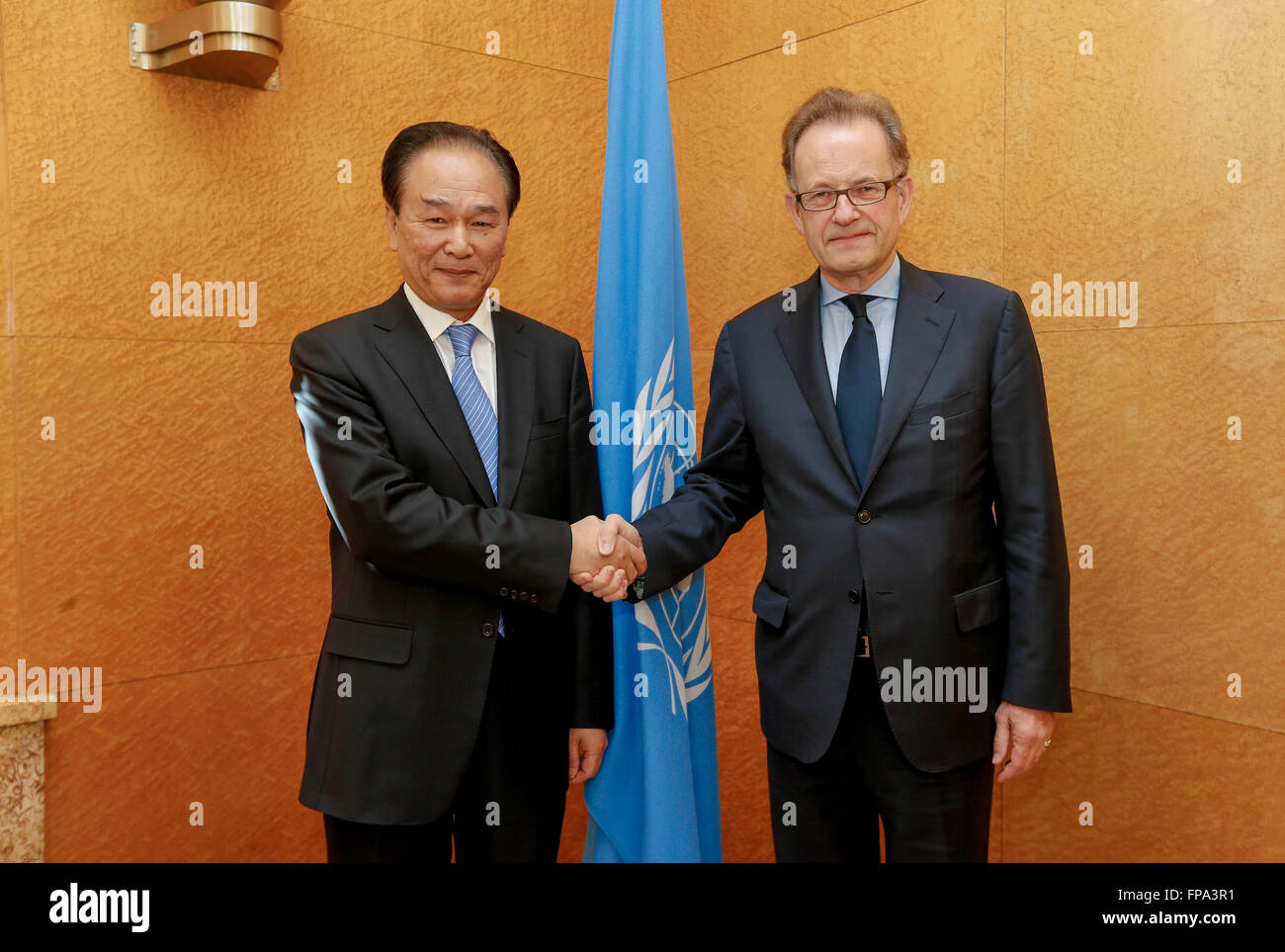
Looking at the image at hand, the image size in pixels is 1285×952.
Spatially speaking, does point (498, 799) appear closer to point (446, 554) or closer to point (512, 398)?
point (446, 554)

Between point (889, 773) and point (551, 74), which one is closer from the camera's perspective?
point (889, 773)

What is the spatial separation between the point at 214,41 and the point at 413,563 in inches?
57.9

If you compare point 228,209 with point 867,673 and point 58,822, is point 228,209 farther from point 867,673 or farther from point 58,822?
point 867,673

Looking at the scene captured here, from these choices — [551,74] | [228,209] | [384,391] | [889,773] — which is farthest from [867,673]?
[551,74]

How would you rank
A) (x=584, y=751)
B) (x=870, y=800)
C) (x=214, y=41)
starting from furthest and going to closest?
(x=214, y=41) < (x=584, y=751) < (x=870, y=800)

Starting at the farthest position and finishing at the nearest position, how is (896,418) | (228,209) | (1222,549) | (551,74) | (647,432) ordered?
1. (551,74)
2. (228,209)
3. (1222,549)
4. (647,432)
5. (896,418)

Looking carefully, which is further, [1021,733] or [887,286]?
[887,286]

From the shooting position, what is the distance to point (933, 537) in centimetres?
182

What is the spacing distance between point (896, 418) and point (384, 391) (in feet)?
2.99

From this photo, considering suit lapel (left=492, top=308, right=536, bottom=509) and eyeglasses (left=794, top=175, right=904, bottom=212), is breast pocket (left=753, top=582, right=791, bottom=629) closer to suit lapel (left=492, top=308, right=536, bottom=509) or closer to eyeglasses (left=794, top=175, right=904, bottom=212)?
suit lapel (left=492, top=308, right=536, bottom=509)

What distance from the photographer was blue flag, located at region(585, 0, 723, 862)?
82.0 inches

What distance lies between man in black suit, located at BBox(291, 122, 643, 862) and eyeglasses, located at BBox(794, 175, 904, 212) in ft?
1.86

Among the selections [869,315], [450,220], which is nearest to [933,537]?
[869,315]

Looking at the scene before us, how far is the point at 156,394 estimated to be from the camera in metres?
2.68
